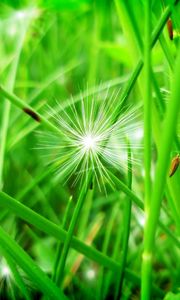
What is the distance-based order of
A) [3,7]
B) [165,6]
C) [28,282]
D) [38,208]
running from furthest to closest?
1. [3,7]
2. [38,208]
3. [28,282]
4. [165,6]

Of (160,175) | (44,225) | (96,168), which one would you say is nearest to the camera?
(160,175)

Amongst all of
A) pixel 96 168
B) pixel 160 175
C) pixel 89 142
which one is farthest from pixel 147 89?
pixel 96 168

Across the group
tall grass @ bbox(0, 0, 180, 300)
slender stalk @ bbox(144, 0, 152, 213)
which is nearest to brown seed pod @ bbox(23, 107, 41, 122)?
tall grass @ bbox(0, 0, 180, 300)

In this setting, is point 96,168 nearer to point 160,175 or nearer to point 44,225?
point 44,225

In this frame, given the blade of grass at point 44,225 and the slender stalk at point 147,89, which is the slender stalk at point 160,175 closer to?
the slender stalk at point 147,89

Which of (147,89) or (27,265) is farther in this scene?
(27,265)

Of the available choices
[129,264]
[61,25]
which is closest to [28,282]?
[129,264]

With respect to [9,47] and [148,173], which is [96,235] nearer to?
[148,173]

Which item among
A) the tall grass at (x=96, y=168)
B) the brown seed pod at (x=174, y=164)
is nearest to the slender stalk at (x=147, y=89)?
the tall grass at (x=96, y=168)
